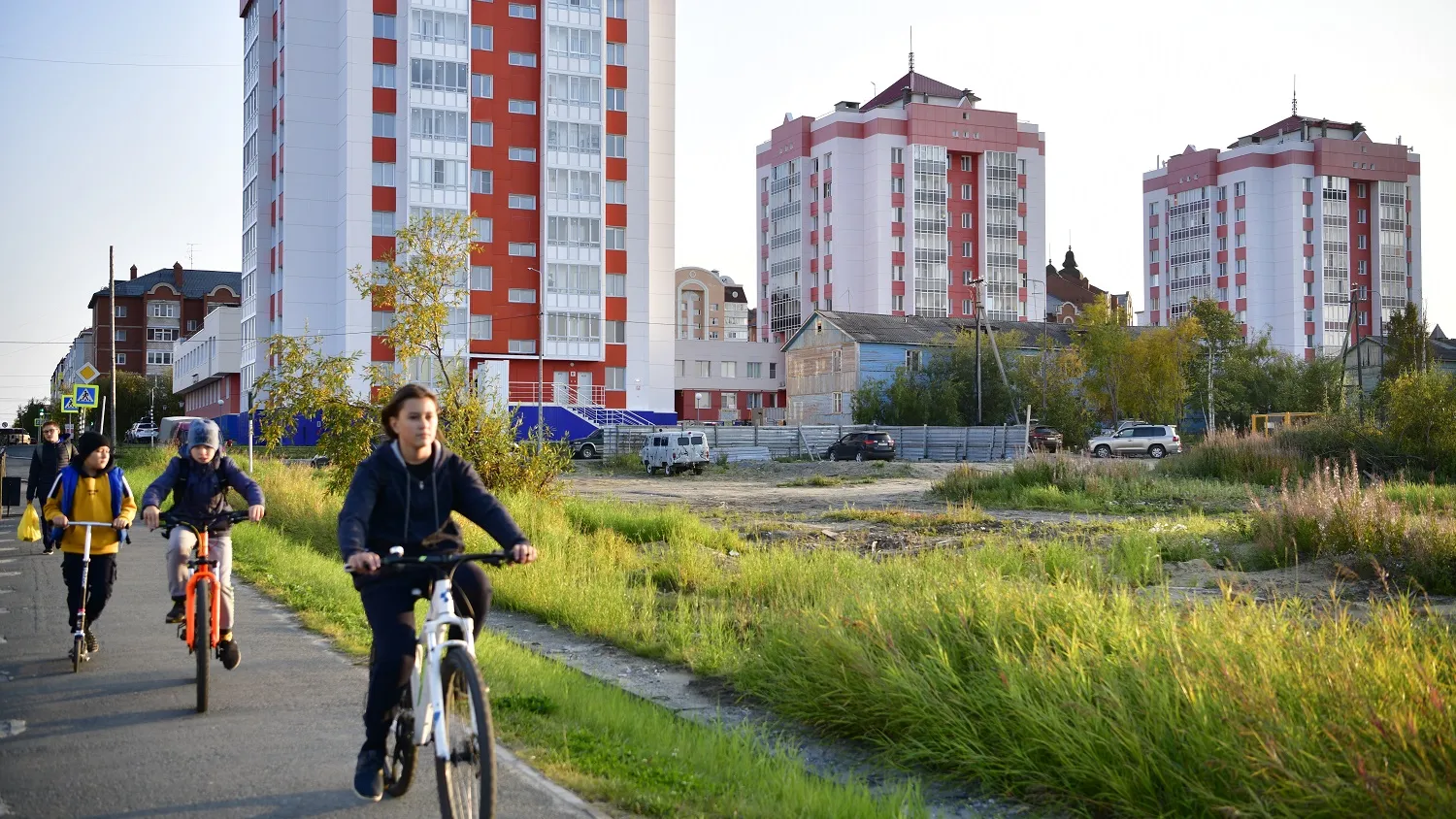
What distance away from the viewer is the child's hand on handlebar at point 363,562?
16.4 ft

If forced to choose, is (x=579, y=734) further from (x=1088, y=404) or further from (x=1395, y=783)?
(x=1088, y=404)

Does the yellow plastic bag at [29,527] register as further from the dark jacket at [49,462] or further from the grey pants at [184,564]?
the dark jacket at [49,462]

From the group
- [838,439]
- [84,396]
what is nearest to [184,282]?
[838,439]

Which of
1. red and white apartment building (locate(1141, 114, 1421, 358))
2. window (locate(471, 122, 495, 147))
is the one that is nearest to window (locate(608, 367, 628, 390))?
window (locate(471, 122, 495, 147))

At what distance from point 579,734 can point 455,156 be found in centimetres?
6917

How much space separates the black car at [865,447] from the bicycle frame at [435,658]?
53.5 meters

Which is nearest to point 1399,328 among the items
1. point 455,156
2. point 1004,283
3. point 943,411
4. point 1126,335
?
point 1126,335

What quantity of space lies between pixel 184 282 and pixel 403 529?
16566 centimetres

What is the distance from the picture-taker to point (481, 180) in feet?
242

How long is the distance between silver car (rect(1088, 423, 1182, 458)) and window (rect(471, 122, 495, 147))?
3836cm

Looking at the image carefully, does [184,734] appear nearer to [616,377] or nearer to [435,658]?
[435,658]

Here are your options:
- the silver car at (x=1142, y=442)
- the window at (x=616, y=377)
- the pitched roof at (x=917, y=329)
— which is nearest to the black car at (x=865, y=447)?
the silver car at (x=1142, y=442)

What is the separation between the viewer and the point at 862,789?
602 centimetres

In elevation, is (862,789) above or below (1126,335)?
below
